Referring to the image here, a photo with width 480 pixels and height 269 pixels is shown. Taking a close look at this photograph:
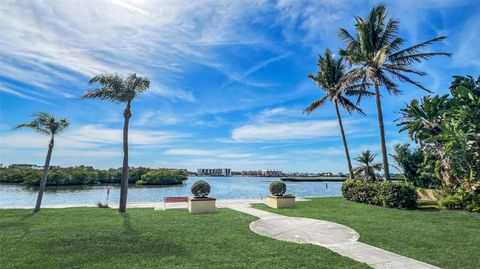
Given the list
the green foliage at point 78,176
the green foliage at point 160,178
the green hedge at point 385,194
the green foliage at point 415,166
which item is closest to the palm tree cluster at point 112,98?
the green hedge at point 385,194

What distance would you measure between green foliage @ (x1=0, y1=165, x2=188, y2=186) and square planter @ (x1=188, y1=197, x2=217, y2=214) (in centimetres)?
4715

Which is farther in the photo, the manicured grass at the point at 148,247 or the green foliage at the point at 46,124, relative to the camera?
the green foliage at the point at 46,124

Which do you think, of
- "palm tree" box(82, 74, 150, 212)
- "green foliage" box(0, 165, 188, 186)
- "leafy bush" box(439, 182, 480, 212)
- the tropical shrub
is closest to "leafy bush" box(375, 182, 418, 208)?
the tropical shrub

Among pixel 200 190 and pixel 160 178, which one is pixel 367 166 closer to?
pixel 200 190

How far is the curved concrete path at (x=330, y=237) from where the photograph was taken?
5887 millimetres

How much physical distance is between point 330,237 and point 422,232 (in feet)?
10.4

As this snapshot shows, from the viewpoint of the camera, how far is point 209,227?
30.3ft

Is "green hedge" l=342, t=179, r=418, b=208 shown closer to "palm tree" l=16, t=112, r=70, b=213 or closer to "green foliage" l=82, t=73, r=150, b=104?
"green foliage" l=82, t=73, r=150, b=104

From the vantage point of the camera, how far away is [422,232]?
8.72m

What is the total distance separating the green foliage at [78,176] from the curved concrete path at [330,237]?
51.6 metres

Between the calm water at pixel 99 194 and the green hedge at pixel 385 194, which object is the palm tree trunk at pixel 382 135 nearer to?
the green hedge at pixel 385 194

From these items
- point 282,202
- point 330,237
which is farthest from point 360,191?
point 330,237

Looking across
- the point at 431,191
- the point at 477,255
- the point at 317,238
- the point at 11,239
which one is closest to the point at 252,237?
the point at 317,238

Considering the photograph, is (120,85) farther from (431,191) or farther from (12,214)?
(431,191)
